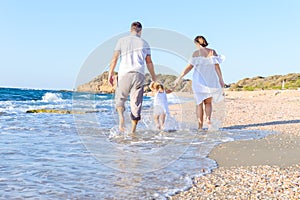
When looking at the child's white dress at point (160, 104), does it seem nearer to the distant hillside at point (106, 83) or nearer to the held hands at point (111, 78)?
the distant hillside at point (106, 83)

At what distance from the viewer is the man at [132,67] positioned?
627 cm

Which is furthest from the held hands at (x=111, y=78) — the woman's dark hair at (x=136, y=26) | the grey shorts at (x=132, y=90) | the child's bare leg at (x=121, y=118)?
the woman's dark hair at (x=136, y=26)

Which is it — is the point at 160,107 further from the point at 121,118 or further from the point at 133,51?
the point at 133,51

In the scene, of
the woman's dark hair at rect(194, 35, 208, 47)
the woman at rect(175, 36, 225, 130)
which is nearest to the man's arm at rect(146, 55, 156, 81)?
the woman at rect(175, 36, 225, 130)

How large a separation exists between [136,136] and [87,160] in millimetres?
2242

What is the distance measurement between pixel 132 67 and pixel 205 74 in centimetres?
193

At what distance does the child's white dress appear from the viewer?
8109 mm

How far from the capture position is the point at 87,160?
473 centimetres

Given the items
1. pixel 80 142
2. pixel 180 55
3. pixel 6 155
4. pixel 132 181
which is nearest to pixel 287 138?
pixel 180 55

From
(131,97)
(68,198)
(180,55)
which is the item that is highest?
(180,55)

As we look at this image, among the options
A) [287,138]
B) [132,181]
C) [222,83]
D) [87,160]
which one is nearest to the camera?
[132,181]

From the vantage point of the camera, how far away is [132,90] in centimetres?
660

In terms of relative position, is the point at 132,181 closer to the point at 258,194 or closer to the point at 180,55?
the point at 258,194

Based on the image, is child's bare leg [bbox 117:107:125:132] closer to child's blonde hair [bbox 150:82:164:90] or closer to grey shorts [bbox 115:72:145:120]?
grey shorts [bbox 115:72:145:120]
